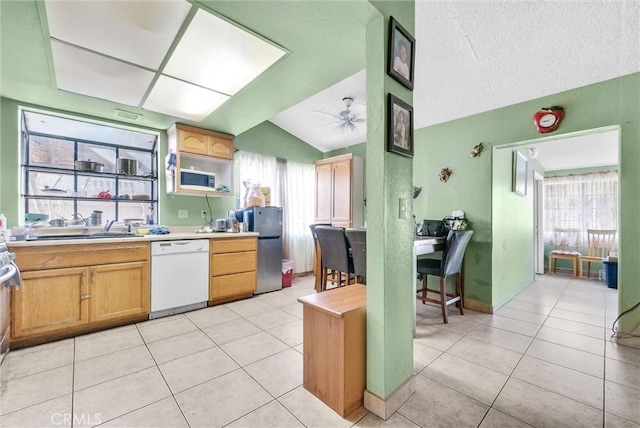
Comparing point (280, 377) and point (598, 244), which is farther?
point (598, 244)

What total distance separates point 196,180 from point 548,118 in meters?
4.13

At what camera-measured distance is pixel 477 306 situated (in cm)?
323

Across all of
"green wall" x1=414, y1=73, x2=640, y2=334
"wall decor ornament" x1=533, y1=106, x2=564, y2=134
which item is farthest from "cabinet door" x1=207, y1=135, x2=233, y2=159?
"wall decor ornament" x1=533, y1=106, x2=564, y2=134

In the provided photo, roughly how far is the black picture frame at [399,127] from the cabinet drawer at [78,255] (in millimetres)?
2723

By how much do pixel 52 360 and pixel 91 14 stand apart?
2.50 meters

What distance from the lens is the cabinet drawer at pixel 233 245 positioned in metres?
3.32

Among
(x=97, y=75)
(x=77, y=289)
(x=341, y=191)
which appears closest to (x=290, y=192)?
(x=341, y=191)

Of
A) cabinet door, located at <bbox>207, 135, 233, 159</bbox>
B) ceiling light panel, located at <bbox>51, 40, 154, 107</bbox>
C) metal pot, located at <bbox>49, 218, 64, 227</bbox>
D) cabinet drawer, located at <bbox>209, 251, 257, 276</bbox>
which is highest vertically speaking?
ceiling light panel, located at <bbox>51, 40, 154, 107</bbox>

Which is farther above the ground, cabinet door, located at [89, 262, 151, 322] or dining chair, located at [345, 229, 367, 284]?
dining chair, located at [345, 229, 367, 284]

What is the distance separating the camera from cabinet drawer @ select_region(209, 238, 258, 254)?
10.9 ft

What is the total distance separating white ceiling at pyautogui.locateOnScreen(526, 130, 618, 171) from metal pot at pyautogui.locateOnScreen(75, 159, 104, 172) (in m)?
5.54

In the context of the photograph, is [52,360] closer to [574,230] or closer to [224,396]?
[224,396]

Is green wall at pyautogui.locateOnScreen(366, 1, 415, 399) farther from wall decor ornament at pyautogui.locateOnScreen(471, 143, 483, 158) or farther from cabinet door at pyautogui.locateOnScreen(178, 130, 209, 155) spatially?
cabinet door at pyautogui.locateOnScreen(178, 130, 209, 155)

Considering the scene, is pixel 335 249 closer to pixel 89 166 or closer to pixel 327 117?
pixel 327 117
